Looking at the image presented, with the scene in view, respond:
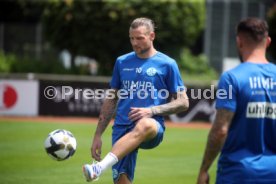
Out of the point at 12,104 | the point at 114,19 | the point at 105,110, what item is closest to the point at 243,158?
the point at 105,110

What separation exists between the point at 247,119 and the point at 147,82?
227 cm

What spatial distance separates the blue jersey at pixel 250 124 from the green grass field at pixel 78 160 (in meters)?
5.74

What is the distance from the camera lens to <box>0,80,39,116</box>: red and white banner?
77.6 feet

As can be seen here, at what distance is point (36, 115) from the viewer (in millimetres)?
24266

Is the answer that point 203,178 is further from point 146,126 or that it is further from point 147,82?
point 147,82

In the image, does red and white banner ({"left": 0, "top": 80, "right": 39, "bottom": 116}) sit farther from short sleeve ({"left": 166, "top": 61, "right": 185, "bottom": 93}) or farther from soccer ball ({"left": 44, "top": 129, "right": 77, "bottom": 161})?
short sleeve ({"left": 166, "top": 61, "right": 185, "bottom": 93})

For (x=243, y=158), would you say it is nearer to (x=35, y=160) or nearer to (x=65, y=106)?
(x=35, y=160)

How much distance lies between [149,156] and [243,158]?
31.1 feet

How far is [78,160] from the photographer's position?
13.1 m

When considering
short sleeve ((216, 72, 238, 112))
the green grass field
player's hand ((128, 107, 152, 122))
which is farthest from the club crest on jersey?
the green grass field

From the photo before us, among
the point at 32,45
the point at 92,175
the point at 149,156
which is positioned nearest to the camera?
the point at 92,175

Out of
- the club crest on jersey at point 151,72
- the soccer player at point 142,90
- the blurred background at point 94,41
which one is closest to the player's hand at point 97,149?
the soccer player at point 142,90

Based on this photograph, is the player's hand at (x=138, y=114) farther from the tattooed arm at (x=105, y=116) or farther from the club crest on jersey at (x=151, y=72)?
the tattooed arm at (x=105, y=116)

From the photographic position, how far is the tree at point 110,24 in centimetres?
3042
